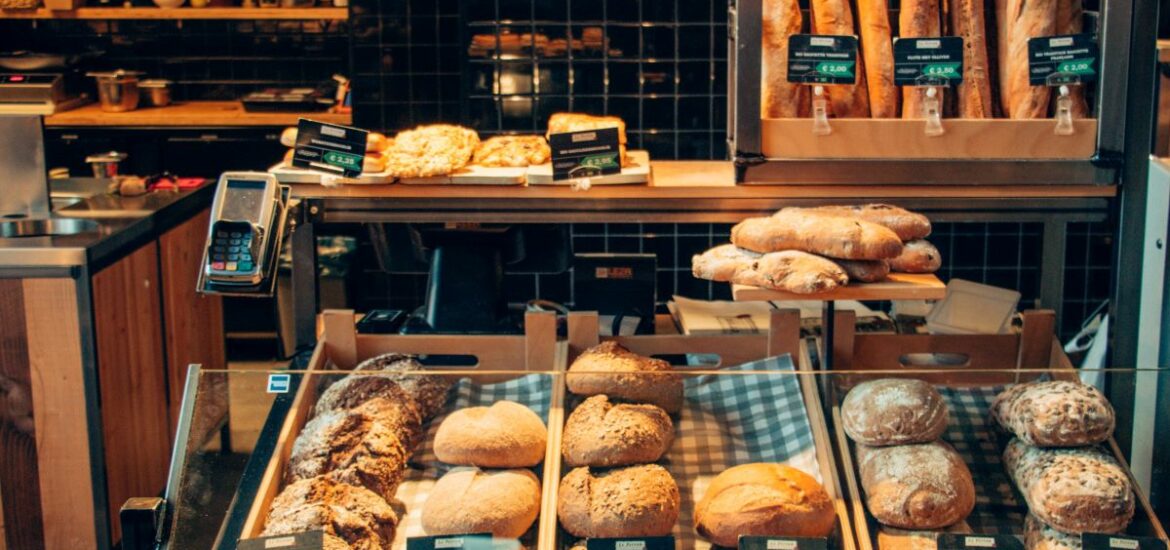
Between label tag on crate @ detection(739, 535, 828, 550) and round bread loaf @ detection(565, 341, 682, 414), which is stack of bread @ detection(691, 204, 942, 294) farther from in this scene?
label tag on crate @ detection(739, 535, 828, 550)

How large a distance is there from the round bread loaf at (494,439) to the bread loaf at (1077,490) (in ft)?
2.69

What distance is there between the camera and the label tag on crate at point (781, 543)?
188 cm

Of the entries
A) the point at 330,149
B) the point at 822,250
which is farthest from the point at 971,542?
the point at 330,149

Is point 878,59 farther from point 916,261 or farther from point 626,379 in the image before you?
point 626,379

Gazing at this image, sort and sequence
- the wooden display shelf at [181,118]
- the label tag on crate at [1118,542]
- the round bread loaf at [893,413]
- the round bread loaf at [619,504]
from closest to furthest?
the label tag on crate at [1118,542] < the round bread loaf at [619,504] < the round bread loaf at [893,413] < the wooden display shelf at [181,118]

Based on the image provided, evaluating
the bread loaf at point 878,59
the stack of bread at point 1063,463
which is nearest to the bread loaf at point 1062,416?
the stack of bread at point 1063,463

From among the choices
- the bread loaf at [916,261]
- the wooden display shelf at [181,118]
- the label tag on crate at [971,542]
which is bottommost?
the label tag on crate at [971,542]

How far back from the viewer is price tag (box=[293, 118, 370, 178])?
2582 millimetres

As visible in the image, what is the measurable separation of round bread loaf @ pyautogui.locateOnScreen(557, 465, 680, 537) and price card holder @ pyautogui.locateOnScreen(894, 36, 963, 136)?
37.2 inches

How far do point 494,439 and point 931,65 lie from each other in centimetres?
113

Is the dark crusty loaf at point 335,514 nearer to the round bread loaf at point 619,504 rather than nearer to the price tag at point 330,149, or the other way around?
the round bread loaf at point 619,504

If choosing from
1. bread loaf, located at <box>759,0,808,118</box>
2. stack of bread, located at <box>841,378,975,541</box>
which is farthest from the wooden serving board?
stack of bread, located at <box>841,378,975,541</box>

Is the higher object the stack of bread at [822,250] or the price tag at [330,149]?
the price tag at [330,149]

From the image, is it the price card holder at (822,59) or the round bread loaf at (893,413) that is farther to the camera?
the price card holder at (822,59)
